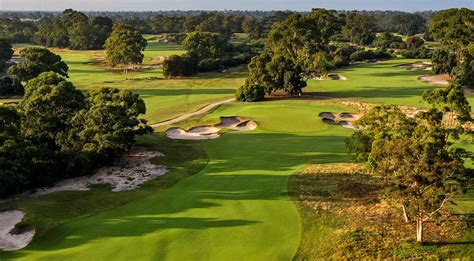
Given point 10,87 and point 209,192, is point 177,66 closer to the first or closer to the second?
point 10,87

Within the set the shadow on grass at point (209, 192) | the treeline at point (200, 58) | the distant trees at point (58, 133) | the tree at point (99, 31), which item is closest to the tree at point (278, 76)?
the shadow on grass at point (209, 192)

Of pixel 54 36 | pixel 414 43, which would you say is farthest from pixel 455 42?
pixel 54 36

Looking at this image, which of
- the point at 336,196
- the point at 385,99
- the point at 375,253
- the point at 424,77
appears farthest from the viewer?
the point at 424,77

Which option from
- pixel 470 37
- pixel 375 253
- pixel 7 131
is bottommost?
pixel 375 253

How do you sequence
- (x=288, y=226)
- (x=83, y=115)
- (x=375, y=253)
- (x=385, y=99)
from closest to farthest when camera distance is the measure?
1. (x=375, y=253)
2. (x=288, y=226)
3. (x=83, y=115)
4. (x=385, y=99)

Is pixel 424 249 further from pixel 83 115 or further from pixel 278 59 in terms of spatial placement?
pixel 278 59

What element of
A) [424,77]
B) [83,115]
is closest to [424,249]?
[83,115]

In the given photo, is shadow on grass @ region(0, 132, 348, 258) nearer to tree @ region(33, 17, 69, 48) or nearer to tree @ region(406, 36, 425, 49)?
tree @ region(406, 36, 425, 49)
